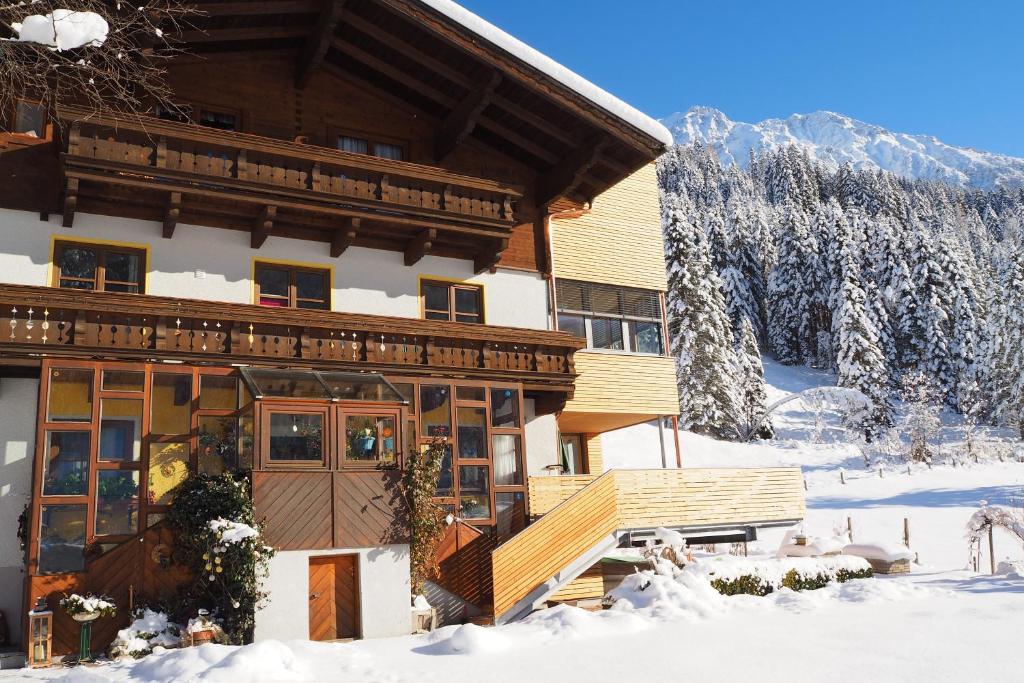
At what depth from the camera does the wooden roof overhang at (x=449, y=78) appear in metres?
19.8

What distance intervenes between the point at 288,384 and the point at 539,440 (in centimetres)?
725

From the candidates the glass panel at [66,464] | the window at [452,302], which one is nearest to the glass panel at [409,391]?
the window at [452,302]

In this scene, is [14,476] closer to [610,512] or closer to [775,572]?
[610,512]

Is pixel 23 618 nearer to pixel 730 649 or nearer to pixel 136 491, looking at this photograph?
pixel 136 491

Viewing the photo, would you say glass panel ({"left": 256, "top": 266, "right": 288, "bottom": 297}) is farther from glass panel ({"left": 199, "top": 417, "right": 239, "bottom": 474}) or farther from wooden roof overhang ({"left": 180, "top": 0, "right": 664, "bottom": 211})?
wooden roof overhang ({"left": 180, "top": 0, "right": 664, "bottom": 211})

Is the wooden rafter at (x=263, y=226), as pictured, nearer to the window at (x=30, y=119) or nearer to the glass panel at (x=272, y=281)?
the glass panel at (x=272, y=281)

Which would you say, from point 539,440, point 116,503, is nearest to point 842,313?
point 539,440

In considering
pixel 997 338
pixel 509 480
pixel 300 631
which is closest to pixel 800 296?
pixel 997 338

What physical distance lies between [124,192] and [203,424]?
4894 millimetres

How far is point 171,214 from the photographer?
17938 millimetres

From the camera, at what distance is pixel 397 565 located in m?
16.7

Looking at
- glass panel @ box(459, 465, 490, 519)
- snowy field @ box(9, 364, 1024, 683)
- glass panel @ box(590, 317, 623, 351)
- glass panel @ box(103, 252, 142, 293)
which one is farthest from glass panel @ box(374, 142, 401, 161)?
snowy field @ box(9, 364, 1024, 683)

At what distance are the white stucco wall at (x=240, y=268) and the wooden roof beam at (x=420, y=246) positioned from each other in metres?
0.28

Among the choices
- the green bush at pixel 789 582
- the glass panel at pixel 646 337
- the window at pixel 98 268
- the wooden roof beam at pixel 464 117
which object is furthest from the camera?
the glass panel at pixel 646 337
